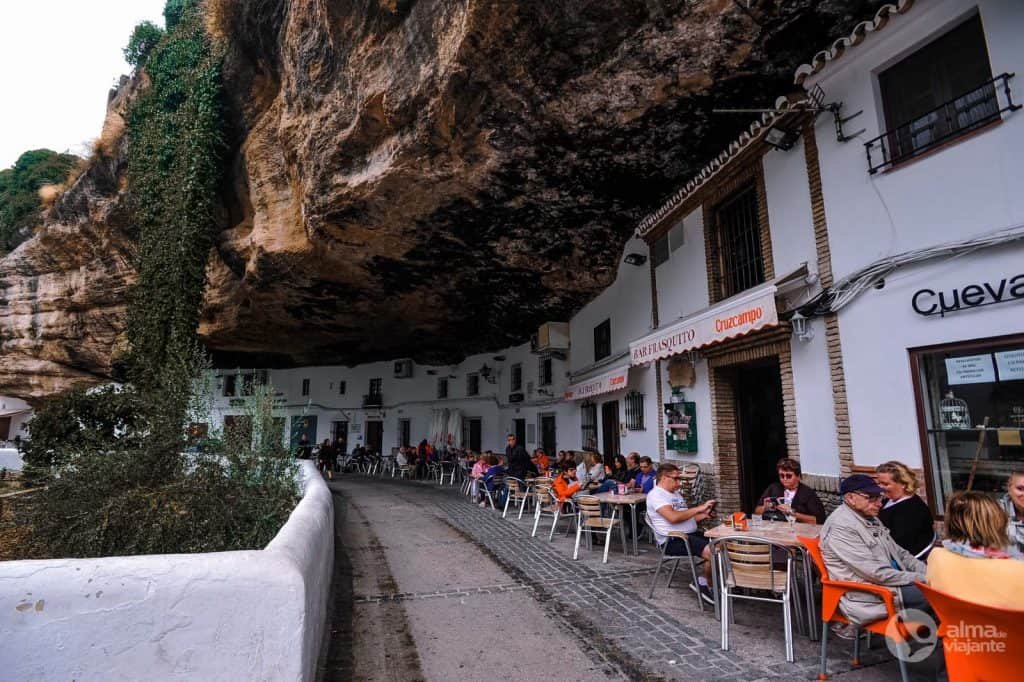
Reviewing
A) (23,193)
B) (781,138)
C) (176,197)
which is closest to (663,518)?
(781,138)

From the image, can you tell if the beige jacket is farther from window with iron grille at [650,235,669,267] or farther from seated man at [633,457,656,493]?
window with iron grille at [650,235,669,267]

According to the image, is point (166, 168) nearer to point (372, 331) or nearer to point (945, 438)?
point (372, 331)

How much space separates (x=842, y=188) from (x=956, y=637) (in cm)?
444

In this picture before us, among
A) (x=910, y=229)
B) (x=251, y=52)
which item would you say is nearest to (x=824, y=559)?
(x=910, y=229)

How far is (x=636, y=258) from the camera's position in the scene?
32.2ft

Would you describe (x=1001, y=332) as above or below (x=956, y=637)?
above

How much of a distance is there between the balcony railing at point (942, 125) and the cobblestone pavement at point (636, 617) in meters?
4.13

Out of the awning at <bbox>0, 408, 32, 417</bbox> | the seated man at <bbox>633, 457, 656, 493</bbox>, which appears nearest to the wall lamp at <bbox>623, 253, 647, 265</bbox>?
the seated man at <bbox>633, 457, 656, 493</bbox>

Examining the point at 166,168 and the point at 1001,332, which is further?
the point at 166,168

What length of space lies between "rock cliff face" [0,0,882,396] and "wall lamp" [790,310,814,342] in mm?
2710

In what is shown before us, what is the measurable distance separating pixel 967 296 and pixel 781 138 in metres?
2.77

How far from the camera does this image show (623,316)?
10.6m

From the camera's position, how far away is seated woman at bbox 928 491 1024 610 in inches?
90.3

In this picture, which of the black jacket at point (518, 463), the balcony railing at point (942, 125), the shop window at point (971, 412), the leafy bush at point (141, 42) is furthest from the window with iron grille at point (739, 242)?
the leafy bush at point (141, 42)
